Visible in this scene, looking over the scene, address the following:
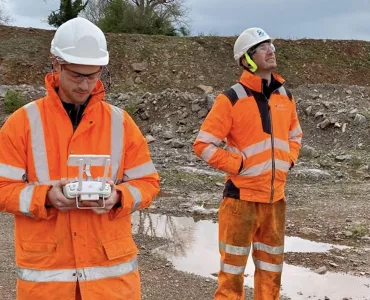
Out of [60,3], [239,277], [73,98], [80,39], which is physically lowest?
[239,277]

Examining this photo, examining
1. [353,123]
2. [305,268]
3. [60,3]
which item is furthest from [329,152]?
[60,3]

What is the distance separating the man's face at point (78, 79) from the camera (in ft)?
8.04

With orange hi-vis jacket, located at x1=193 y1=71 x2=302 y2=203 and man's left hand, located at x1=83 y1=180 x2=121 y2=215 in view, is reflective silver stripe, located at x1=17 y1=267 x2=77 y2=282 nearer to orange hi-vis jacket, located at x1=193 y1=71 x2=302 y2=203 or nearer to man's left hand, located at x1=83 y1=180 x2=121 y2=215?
man's left hand, located at x1=83 y1=180 x2=121 y2=215

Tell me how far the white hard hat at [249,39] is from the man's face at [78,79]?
6.52ft

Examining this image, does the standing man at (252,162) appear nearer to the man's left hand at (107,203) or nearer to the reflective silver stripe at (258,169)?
the reflective silver stripe at (258,169)

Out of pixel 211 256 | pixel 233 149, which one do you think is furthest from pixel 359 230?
pixel 233 149

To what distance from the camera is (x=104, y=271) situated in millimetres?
2547

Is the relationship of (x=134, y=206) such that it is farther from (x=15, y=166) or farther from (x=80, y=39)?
(x=80, y=39)

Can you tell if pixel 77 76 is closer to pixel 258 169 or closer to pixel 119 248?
pixel 119 248

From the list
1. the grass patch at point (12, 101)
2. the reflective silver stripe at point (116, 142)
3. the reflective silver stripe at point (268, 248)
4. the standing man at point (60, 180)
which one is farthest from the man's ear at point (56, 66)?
the grass patch at point (12, 101)

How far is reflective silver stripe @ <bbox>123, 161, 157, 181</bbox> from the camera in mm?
2684

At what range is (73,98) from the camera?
250 cm

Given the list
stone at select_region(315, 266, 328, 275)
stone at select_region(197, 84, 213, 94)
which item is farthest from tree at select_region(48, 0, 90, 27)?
stone at select_region(315, 266, 328, 275)

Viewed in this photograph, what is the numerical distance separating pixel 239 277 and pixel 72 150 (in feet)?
7.06
